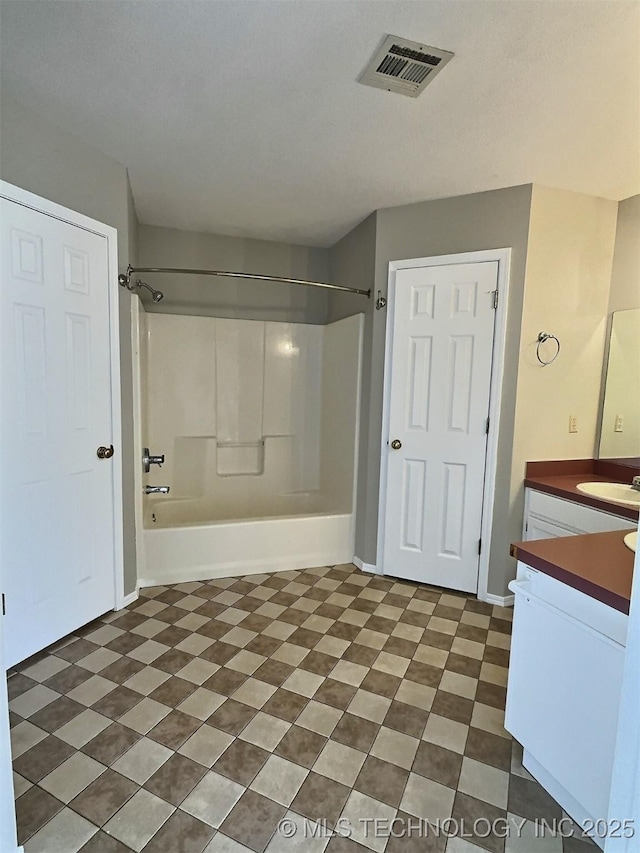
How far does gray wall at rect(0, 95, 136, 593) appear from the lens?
175 cm

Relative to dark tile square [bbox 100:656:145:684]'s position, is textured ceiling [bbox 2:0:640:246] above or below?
above

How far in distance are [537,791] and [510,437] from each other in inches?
63.5

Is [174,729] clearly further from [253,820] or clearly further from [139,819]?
[253,820]

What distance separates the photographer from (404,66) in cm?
152

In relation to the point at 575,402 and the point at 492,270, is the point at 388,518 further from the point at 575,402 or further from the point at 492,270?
the point at 492,270

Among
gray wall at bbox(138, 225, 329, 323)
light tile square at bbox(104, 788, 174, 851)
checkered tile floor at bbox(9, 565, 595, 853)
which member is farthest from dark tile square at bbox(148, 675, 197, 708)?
gray wall at bbox(138, 225, 329, 323)

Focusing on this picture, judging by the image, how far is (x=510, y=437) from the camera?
8.13 ft

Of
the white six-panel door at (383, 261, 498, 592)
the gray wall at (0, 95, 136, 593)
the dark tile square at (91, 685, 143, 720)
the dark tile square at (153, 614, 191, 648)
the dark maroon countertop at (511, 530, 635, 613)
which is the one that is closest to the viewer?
the dark maroon countertop at (511, 530, 635, 613)

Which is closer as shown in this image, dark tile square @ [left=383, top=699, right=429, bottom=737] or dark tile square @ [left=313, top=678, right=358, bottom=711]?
dark tile square @ [left=383, top=699, right=429, bottom=737]

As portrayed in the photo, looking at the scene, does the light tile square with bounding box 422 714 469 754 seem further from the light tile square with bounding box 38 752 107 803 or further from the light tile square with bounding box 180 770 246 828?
the light tile square with bounding box 38 752 107 803

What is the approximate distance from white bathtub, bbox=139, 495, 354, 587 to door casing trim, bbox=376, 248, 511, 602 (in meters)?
0.49

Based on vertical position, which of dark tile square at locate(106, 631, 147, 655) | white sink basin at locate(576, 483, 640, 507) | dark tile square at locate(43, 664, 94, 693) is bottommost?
dark tile square at locate(43, 664, 94, 693)

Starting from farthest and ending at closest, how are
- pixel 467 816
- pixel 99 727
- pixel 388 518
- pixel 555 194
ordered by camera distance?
pixel 388 518 < pixel 555 194 < pixel 99 727 < pixel 467 816

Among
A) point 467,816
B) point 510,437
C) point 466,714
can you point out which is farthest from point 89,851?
point 510,437
